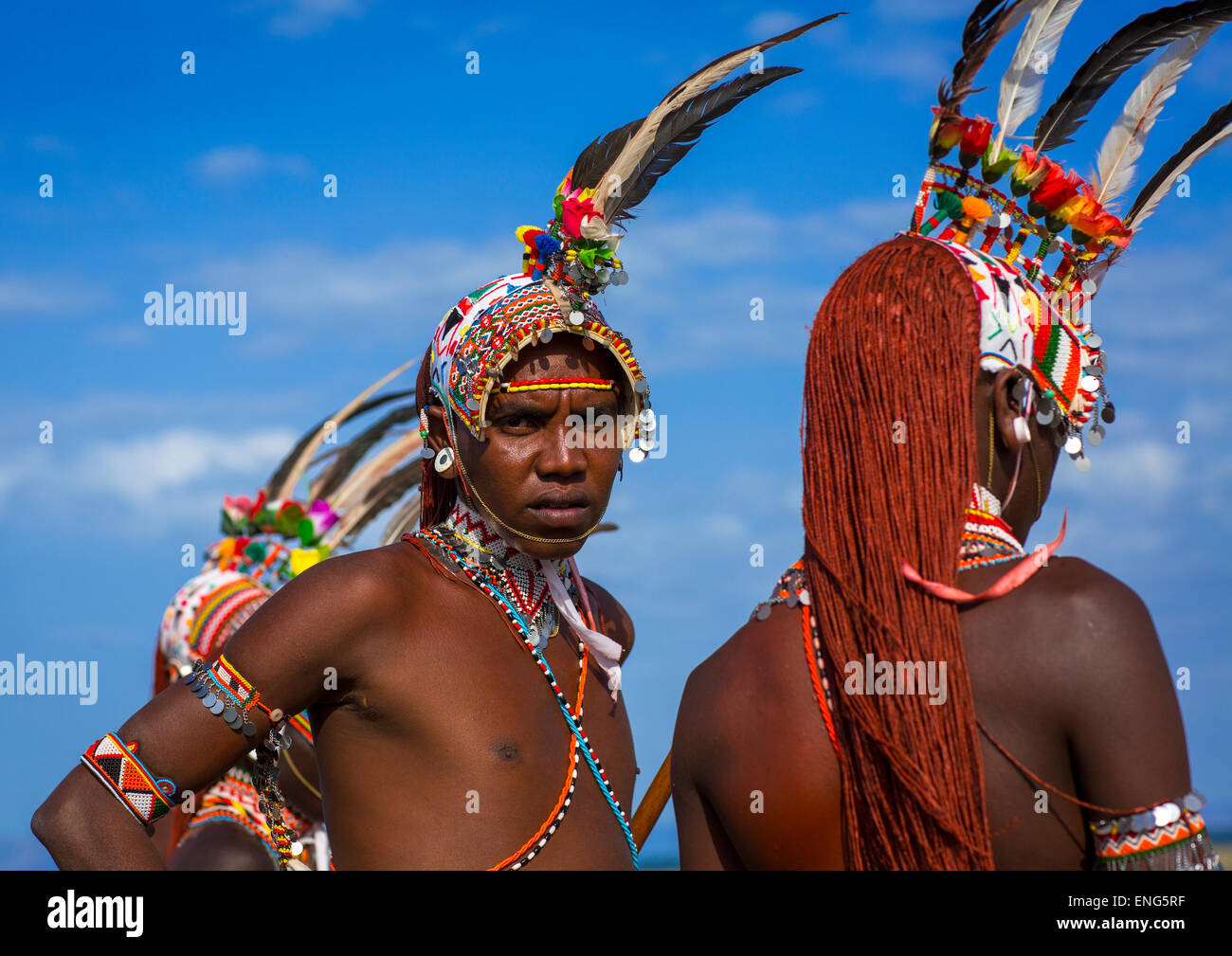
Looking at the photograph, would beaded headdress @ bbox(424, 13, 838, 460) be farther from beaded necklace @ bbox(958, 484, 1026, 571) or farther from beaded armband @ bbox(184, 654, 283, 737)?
beaded necklace @ bbox(958, 484, 1026, 571)

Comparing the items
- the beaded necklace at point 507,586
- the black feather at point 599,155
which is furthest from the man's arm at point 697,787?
the black feather at point 599,155

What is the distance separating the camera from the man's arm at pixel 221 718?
3.06 meters

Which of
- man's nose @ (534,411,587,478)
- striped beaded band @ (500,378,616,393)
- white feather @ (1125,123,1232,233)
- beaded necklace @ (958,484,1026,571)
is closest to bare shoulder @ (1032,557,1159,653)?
beaded necklace @ (958,484,1026,571)

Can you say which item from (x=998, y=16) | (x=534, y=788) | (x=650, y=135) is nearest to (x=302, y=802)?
(x=534, y=788)

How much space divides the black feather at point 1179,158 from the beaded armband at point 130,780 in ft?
9.02

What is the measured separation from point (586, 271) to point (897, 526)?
65.4 inches

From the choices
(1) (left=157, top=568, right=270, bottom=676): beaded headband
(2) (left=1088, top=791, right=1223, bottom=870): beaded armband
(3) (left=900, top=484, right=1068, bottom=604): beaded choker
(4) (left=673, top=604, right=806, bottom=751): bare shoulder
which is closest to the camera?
(2) (left=1088, top=791, right=1223, bottom=870): beaded armband

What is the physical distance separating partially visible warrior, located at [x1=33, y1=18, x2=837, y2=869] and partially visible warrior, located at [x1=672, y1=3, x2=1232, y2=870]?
2.86 ft

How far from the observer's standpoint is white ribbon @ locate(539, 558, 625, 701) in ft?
12.5

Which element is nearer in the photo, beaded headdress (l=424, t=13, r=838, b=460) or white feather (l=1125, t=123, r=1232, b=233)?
white feather (l=1125, t=123, r=1232, b=233)

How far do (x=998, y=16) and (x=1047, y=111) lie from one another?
41 centimetres

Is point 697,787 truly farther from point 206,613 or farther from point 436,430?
point 206,613

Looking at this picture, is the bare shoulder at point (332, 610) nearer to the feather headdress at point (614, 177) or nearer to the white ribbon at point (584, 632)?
the white ribbon at point (584, 632)

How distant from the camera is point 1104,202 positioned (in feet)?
10.5
